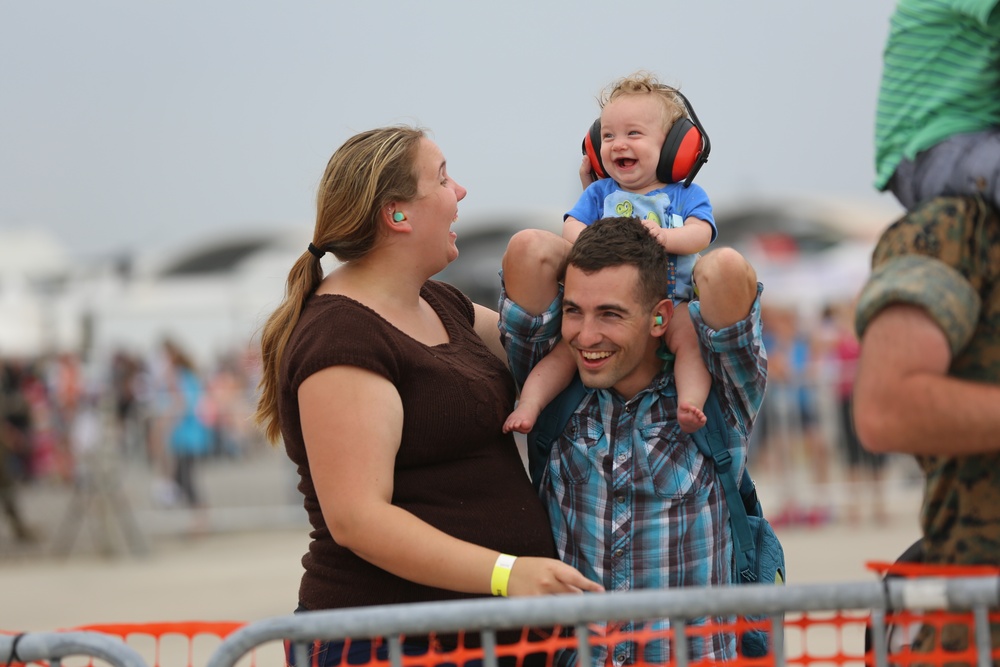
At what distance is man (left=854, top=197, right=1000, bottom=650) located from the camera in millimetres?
1992

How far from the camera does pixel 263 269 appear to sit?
2756 cm

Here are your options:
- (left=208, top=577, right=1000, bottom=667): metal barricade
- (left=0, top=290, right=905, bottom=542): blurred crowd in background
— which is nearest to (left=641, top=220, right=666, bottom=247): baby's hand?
(left=208, top=577, right=1000, bottom=667): metal barricade

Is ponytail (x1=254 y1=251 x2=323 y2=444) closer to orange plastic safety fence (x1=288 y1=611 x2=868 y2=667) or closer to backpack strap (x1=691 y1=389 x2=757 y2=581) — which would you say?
orange plastic safety fence (x1=288 y1=611 x2=868 y2=667)

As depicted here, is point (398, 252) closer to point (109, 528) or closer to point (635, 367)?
point (635, 367)

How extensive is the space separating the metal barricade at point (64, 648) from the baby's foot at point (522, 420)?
0.99 meters

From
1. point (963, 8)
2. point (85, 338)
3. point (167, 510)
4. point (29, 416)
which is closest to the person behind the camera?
point (963, 8)

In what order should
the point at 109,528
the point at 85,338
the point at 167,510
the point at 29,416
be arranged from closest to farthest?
the point at 109,528
the point at 167,510
the point at 29,416
the point at 85,338

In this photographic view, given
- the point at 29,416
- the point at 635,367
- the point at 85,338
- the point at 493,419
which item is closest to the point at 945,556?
the point at 635,367

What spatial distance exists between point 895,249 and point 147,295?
2863 centimetres

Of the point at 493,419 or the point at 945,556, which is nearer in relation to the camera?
the point at 945,556

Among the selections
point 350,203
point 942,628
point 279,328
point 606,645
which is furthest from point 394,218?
point 942,628

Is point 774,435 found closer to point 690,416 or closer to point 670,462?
point 670,462

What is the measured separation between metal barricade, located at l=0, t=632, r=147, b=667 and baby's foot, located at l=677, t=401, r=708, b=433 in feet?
4.05

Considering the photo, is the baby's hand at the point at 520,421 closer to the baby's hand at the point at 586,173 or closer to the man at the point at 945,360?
the baby's hand at the point at 586,173
